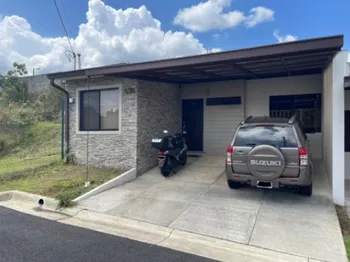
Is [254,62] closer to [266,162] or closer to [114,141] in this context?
[266,162]

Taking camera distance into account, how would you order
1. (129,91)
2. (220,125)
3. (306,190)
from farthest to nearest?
1. (220,125)
2. (129,91)
3. (306,190)

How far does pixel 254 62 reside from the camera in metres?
6.70

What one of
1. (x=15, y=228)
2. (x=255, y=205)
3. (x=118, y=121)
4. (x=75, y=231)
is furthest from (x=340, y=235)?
(x=118, y=121)

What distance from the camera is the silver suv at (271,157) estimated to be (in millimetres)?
5387

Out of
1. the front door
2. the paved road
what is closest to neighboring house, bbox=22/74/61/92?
the front door

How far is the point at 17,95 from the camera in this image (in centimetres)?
2092

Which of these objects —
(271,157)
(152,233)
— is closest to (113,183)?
(152,233)

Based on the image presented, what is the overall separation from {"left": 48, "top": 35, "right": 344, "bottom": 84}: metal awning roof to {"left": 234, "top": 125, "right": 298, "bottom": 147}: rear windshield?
148 cm

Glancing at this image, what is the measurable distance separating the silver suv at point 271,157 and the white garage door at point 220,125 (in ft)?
13.3

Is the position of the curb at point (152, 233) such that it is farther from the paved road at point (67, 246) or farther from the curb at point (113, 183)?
the curb at point (113, 183)

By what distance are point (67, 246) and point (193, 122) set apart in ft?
24.4

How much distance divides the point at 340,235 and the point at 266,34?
42.3 ft

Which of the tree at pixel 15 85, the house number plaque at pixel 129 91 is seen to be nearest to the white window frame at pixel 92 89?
the house number plaque at pixel 129 91

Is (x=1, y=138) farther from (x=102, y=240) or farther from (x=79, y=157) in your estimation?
(x=102, y=240)
